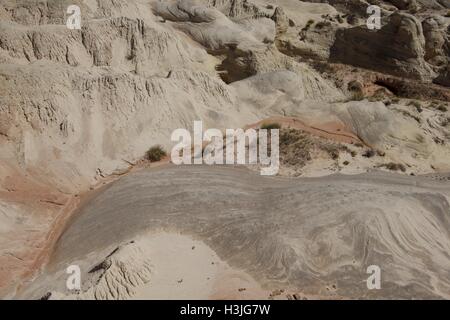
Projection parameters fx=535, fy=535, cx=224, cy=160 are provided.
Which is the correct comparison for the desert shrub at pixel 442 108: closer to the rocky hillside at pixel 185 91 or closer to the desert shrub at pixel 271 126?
the rocky hillside at pixel 185 91

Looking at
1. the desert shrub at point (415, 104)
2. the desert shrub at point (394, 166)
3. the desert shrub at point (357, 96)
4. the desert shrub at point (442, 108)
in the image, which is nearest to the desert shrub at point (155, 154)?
the desert shrub at point (394, 166)

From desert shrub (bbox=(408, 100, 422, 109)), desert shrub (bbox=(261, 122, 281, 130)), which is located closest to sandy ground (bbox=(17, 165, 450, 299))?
desert shrub (bbox=(261, 122, 281, 130))

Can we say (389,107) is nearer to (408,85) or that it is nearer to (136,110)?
(408,85)

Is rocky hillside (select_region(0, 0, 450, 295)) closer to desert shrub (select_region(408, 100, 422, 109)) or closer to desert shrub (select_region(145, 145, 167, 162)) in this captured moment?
desert shrub (select_region(408, 100, 422, 109))

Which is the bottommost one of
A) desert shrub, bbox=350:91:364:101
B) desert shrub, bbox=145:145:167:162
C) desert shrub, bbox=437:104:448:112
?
desert shrub, bbox=350:91:364:101

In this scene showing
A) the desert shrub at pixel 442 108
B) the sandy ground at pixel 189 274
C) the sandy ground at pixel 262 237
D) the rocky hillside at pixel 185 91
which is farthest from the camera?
the desert shrub at pixel 442 108

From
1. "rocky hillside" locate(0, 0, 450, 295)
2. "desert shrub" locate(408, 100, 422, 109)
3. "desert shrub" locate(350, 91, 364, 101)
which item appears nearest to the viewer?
"rocky hillside" locate(0, 0, 450, 295)

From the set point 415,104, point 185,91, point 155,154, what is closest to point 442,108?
point 415,104

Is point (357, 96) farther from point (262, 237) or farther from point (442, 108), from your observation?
point (262, 237)
